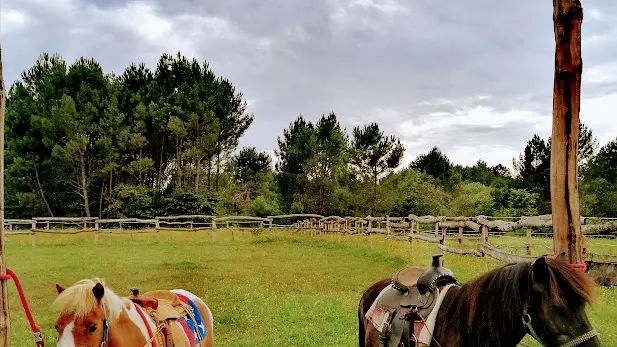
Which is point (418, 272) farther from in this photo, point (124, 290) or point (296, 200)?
point (296, 200)

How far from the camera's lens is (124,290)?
9766mm

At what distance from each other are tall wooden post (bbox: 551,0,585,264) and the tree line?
29.0m

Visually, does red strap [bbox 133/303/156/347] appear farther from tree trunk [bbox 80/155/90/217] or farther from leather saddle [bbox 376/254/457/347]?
tree trunk [bbox 80/155/90/217]

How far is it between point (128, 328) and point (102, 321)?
21cm

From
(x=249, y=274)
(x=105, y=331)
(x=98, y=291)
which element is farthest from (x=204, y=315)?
(x=249, y=274)

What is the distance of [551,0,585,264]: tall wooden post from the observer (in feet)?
11.3

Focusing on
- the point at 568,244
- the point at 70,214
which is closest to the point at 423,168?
the point at 70,214

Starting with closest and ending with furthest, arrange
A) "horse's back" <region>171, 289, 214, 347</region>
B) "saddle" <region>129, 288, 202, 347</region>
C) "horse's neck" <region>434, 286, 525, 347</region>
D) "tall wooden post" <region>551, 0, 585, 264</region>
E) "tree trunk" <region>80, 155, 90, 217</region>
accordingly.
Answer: "horse's neck" <region>434, 286, 525, 347</region>, "saddle" <region>129, 288, 202, 347</region>, "tall wooden post" <region>551, 0, 585, 264</region>, "horse's back" <region>171, 289, 214, 347</region>, "tree trunk" <region>80, 155, 90, 217</region>

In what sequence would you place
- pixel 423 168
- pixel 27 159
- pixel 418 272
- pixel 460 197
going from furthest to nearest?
pixel 423 168
pixel 460 197
pixel 27 159
pixel 418 272

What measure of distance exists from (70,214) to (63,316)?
3460cm

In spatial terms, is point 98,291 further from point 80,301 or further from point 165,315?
point 165,315

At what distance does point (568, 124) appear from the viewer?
3447mm

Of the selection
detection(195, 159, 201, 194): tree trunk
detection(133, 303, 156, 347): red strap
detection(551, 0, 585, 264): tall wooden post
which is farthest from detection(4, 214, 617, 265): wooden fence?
detection(195, 159, 201, 194): tree trunk

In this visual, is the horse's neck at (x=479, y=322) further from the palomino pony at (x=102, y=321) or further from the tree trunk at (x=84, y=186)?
the tree trunk at (x=84, y=186)
